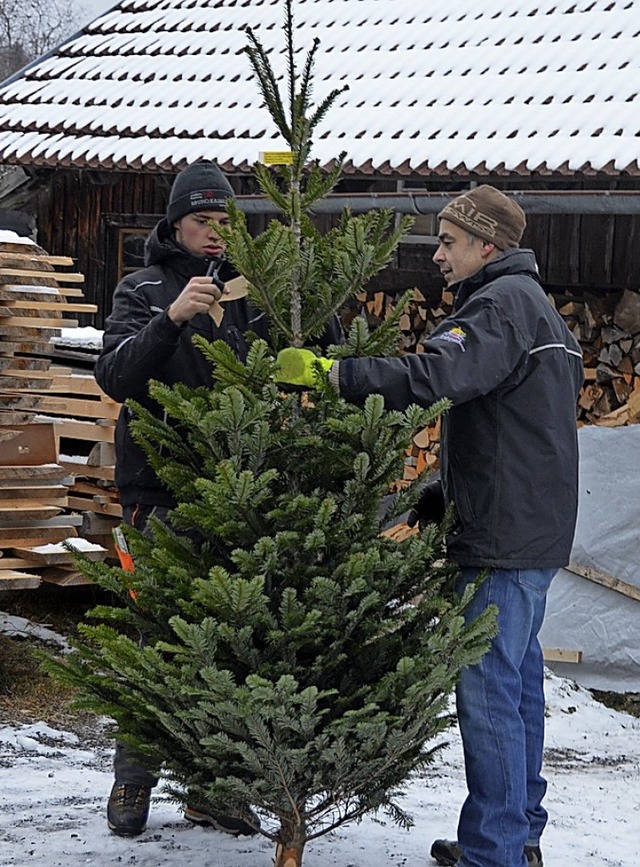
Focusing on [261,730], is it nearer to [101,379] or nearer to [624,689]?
[101,379]

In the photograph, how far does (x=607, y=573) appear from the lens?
807 cm

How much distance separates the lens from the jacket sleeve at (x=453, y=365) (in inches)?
137

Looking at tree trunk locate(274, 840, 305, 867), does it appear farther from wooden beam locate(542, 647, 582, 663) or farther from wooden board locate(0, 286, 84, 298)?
wooden beam locate(542, 647, 582, 663)

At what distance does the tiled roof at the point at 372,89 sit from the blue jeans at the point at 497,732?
5.07m

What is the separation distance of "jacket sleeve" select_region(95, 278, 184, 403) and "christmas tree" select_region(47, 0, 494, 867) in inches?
13.6

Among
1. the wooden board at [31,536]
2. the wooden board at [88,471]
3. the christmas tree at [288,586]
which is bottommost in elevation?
the wooden board at [31,536]

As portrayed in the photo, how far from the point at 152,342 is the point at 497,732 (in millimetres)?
1523

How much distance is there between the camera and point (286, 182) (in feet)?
12.3

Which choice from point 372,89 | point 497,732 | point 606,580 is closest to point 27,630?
point 606,580

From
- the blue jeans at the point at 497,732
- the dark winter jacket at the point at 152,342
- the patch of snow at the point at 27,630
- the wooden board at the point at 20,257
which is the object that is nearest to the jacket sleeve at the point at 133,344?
the dark winter jacket at the point at 152,342

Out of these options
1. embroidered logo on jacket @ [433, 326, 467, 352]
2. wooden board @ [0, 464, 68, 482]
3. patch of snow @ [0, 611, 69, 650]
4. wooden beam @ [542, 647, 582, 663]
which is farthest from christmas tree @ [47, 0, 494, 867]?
wooden beam @ [542, 647, 582, 663]

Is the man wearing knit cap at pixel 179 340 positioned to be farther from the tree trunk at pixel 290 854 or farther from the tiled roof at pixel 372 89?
the tiled roof at pixel 372 89

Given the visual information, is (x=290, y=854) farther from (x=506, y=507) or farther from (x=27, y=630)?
(x=27, y=630)

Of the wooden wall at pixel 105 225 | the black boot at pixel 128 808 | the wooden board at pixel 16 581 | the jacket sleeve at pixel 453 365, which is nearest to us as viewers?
the jacket sleeve at pixel 453 365
